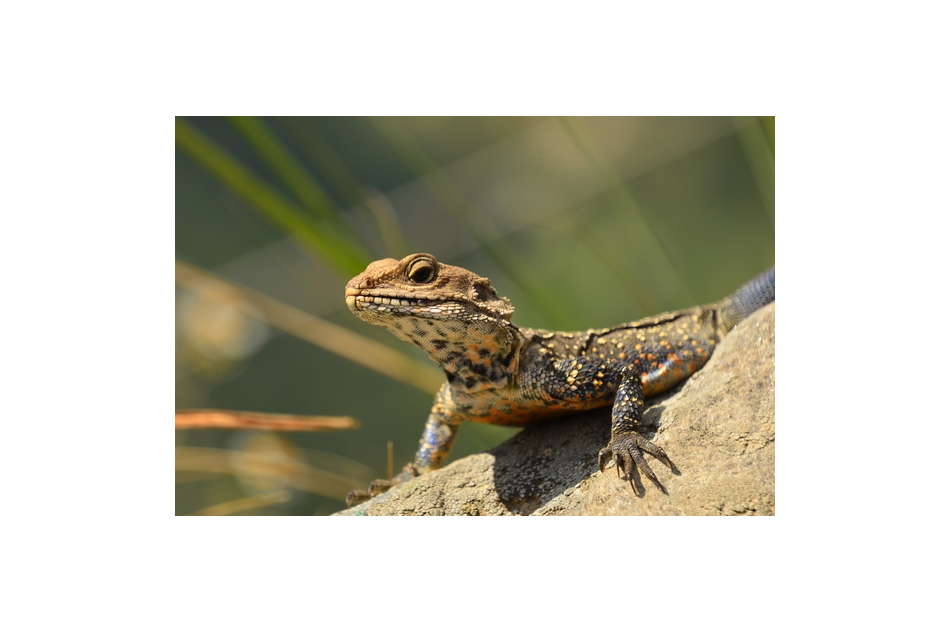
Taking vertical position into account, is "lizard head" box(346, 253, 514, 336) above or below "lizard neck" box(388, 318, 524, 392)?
above

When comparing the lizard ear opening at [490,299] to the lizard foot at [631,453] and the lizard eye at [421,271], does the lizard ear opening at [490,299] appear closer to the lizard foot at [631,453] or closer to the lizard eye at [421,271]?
the lizard eye at [421,271]

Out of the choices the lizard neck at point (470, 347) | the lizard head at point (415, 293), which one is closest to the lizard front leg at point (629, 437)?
the lizard neck at point (470, 347)

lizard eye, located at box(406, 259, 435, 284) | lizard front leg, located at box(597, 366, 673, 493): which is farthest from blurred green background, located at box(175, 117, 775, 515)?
lizard eye, located at box(406, 259, 435, 284)

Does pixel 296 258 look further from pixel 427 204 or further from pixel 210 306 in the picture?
pixel 427 204

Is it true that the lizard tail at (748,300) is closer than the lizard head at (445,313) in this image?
No

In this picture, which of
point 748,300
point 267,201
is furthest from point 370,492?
point 748,300

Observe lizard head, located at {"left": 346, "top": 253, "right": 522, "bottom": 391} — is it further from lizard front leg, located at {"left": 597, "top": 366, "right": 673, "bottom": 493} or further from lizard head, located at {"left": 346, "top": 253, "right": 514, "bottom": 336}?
lizard front leg, located at {"left": 597, "top": 366, "right": 673, "bottom": 493}

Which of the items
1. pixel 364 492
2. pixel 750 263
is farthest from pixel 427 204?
pixel 364 492
